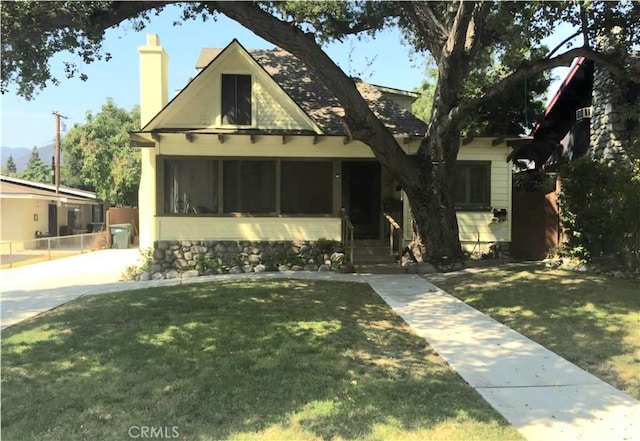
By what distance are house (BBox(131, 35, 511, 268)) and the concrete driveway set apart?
192 centimetres

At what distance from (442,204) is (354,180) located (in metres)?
4.04

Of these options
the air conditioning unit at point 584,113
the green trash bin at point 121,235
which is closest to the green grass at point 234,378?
the air conditioning unit at point 584,113

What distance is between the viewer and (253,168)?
13.5 m

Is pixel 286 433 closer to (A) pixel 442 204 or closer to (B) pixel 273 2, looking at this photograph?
(A) pixel 442 204

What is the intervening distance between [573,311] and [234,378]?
17.1 feet

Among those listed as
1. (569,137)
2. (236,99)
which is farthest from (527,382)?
(569,137)

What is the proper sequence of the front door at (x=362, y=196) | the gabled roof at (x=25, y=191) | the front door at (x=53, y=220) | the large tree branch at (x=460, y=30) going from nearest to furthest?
the large tree branch at (x=460, y=30)
the front door at (x=362, y=196)
the gabled roof at (x=25, y=191)
the front door at (x=53, y=220)

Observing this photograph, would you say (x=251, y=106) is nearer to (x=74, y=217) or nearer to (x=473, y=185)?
(x=473, y=185)

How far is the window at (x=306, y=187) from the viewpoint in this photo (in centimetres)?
1359

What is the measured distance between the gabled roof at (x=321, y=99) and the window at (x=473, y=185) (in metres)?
1.66

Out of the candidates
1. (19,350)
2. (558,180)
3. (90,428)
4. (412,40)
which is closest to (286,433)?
(90,428)

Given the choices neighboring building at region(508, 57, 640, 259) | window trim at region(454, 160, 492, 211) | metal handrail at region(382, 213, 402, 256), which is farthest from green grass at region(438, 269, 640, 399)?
window trim at region(454, 160, 492, 211)

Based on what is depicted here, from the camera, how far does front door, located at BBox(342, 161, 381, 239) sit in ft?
49.4

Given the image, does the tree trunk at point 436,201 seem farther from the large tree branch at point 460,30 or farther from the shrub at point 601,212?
the shrub at point 601,212
